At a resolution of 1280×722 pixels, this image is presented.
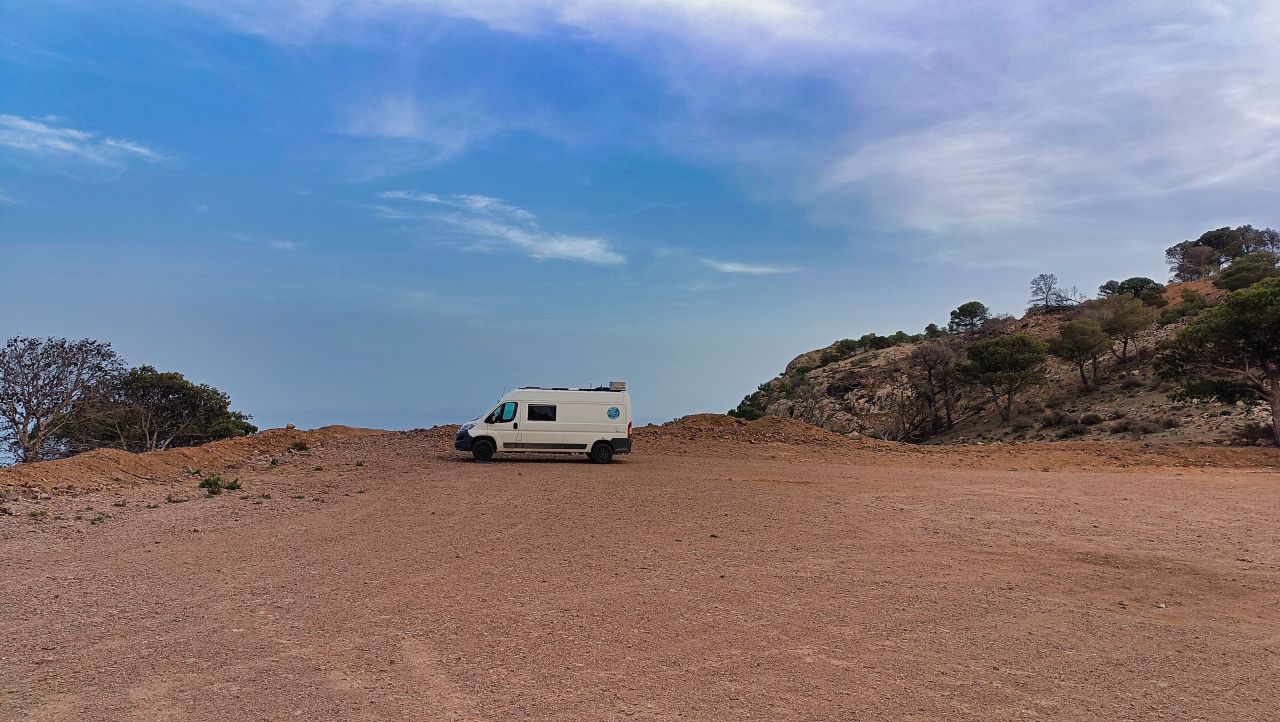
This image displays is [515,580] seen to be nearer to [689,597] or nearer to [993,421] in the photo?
[689,597]

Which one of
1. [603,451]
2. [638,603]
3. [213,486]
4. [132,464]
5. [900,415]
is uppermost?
[900,415]

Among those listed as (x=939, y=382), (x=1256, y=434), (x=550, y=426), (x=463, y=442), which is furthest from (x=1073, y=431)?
(x=463, y=442)

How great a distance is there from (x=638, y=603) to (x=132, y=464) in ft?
54.1

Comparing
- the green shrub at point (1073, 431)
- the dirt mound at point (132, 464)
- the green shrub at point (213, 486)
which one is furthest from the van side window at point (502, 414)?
the green shrub at point (1073, 431)

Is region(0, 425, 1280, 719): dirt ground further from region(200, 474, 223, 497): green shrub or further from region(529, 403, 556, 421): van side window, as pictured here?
region(529, 403, 556, 421): van side window

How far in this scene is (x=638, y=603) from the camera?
7.27 m

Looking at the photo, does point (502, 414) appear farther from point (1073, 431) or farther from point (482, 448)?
point (1073, 431)

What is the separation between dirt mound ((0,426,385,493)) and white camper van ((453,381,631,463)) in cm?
725

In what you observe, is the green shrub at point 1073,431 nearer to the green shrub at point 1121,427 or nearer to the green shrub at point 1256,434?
the green shrub at point 1121,427

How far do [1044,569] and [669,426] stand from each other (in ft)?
69.8

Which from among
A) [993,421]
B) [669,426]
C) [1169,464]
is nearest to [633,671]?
[1169,464]

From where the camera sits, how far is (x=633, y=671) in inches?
215

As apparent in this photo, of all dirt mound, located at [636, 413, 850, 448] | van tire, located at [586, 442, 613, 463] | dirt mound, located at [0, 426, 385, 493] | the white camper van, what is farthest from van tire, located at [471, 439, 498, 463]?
dirt mound, located at [0, 426, 385, 493]

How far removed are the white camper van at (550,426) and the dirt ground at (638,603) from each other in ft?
20.2
